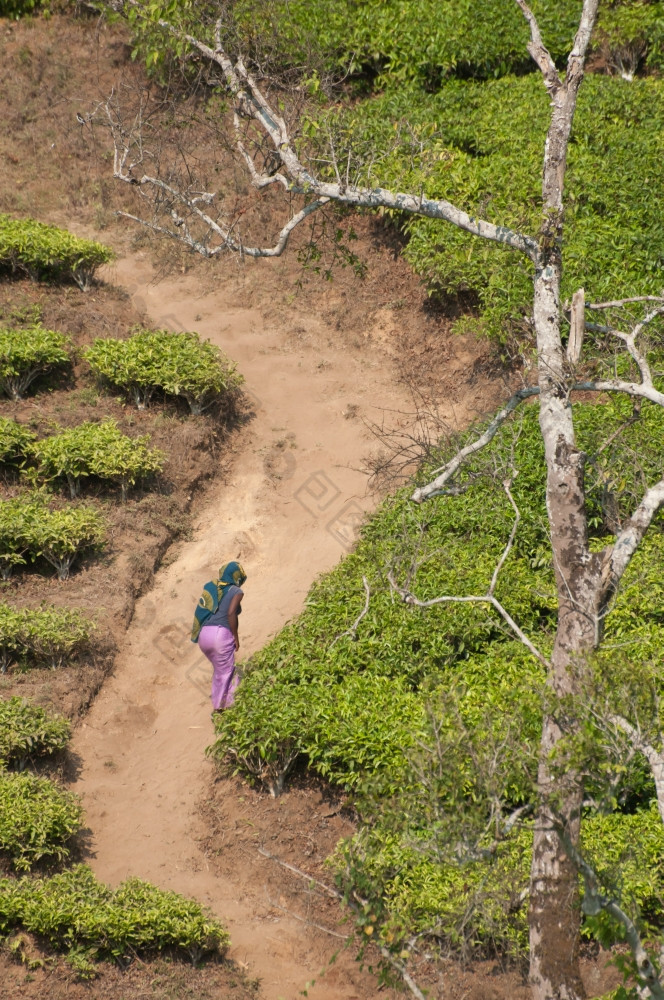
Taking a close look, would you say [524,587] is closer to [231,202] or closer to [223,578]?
[223,578]

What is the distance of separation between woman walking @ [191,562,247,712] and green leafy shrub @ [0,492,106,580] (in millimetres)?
1868

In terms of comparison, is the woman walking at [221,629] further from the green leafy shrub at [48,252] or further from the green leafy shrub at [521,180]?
the green leafy shrub at [48,252]

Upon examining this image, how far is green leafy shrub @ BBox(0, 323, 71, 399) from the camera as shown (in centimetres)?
1271

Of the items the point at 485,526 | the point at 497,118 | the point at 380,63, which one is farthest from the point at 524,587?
the point at 380,63

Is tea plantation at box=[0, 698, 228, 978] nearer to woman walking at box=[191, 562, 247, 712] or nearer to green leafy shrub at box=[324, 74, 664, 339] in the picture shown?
woman walking at box=[191, 562, 247, 712]

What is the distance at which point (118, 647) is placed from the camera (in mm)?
10586

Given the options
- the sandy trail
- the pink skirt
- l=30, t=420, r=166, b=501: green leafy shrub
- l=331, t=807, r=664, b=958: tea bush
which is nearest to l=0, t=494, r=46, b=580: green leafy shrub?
l=30, t=420, r=166, b=501: green leafy shrub

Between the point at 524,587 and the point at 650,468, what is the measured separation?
1524 millimetres

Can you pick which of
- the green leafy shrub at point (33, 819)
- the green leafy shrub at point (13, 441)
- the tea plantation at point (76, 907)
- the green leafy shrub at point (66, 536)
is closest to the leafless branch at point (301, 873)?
the tea plantation at point (76, 907)

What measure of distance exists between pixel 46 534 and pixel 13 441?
1.54 m

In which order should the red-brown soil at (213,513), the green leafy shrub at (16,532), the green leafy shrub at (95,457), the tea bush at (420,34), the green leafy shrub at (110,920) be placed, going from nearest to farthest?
1. the green leafy shrub at (110,920)
2. the red-brown soil at (213,513)
3. the green leafy shrub at (16,532)
4. the green leafy shrub at (95,457)
5. the tea bush at (420,34)

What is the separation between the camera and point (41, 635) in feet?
32.1

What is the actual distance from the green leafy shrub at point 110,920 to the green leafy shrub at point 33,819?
1.29 feet

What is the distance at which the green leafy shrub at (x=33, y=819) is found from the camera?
7.95 m
